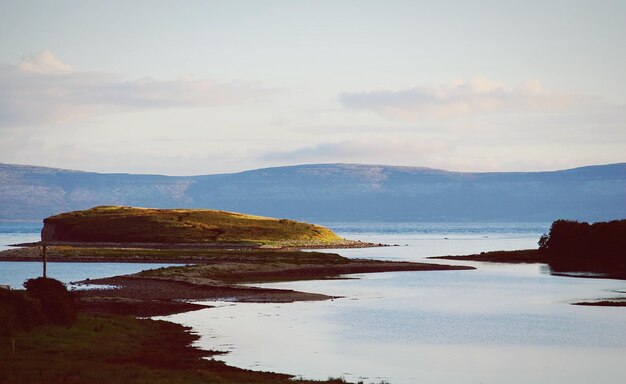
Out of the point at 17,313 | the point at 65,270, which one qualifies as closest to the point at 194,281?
the point at 65,270

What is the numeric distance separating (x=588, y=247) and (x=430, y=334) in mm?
91224

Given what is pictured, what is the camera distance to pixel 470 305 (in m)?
77.5

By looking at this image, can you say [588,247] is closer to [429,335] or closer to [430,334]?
[430,334]

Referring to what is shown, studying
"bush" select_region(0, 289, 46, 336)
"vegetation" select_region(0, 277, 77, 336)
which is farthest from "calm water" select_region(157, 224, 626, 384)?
"bush" select_region(0, 289, 46, 336)

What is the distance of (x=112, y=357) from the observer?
45750 millimetres

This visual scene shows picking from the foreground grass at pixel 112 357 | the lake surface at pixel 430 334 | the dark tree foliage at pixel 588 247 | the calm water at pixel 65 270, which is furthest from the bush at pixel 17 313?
the dark tree foliage at pixel 588 247

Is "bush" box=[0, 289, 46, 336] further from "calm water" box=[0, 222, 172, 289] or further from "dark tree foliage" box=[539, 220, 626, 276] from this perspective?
"dark tree foliage" box=[539, 220, 626, 276]

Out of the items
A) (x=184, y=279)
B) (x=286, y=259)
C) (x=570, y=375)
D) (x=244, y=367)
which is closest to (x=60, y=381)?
(x=244, y=367)

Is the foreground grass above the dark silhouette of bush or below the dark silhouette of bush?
below

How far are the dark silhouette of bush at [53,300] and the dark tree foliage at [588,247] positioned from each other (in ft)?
278

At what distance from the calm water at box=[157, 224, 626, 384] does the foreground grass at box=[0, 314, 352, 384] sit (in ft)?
7.73

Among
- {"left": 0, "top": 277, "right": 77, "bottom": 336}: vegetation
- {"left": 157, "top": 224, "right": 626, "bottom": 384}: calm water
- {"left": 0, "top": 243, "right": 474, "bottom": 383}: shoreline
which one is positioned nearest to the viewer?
{"left": 157, "top": 224, "right": 626, "bottom": 384}: calm water

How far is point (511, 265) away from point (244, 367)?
3999 inches

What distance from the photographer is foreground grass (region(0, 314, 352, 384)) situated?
39.1 m
